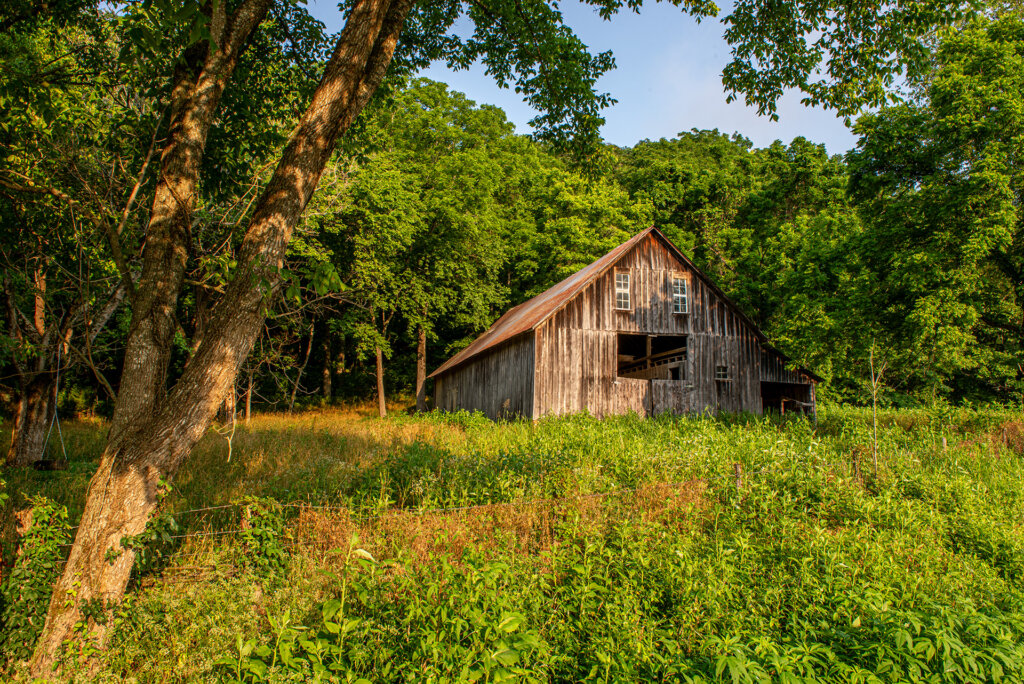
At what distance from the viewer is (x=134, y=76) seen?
705 centimetres

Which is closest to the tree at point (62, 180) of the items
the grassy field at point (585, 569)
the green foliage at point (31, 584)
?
the green foliage at point (31, 584)

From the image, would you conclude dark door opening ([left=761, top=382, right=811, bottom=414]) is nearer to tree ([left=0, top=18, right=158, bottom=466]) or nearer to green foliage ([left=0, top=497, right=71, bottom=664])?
tree ([left=0, top=18, right=158, bottom=466])

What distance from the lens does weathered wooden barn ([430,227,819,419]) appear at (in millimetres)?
16766

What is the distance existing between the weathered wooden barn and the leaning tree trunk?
11.1 metres

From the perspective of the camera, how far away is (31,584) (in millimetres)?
4031

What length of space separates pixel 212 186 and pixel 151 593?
444 cm

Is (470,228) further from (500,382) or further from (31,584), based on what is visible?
(31,584)

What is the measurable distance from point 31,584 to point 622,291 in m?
16.2

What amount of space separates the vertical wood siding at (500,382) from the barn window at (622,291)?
3.47 m

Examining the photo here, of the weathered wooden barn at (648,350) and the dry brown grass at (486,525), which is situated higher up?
the weathered wooden barn at (648,350)

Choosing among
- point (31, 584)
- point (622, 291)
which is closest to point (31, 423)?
point (31, 584)

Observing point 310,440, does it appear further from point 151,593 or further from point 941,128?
point 941,128

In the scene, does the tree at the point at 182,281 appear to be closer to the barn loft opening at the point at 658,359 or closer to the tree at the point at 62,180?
the tree at the point at 62,180

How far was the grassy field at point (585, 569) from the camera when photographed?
375 cm
